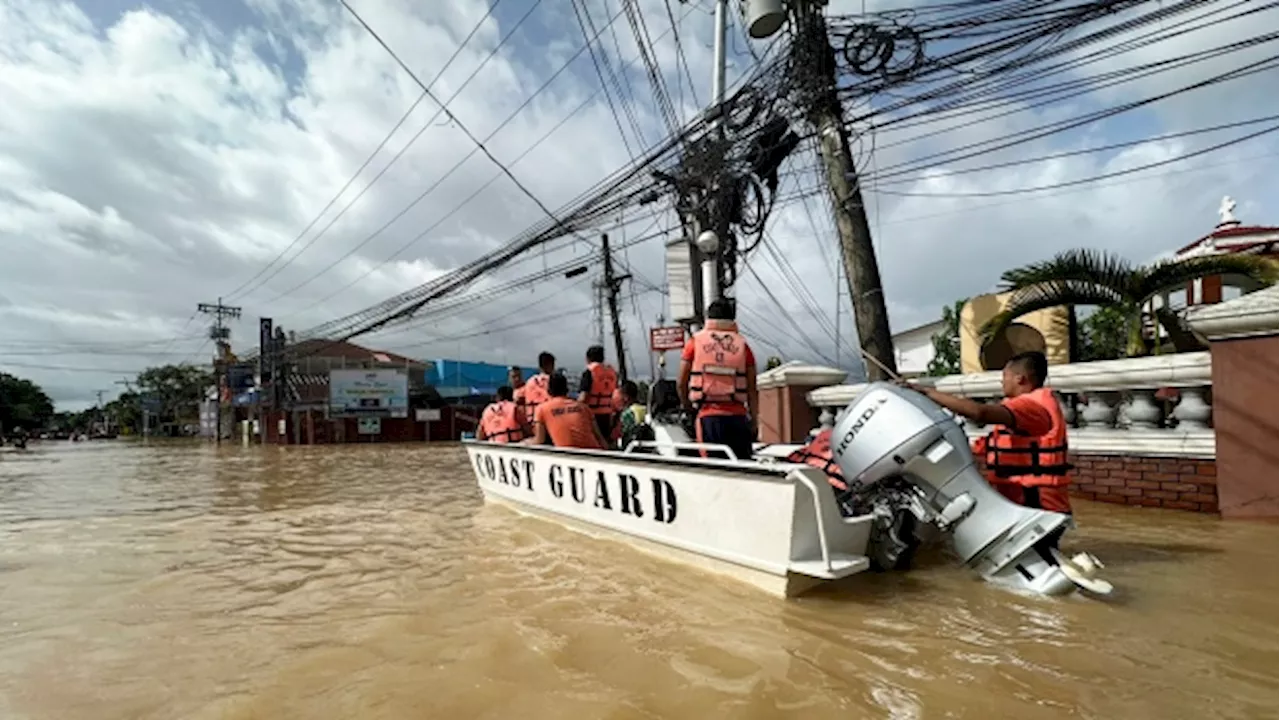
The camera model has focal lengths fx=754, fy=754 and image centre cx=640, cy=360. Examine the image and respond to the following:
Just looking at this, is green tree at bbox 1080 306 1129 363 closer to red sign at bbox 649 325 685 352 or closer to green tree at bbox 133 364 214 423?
red sign at bbox 649 325 685 352

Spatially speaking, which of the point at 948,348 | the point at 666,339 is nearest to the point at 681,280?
the point at 666,339

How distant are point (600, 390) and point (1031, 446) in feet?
13.4

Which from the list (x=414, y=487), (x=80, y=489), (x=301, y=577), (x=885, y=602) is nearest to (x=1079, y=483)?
(x=885, y=602)

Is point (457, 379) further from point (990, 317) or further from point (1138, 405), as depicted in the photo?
point (1138, 405)

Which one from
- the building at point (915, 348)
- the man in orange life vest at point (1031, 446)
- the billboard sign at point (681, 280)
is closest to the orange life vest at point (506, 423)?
the billboard sign at point (681, 280)

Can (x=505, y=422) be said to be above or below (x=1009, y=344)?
below

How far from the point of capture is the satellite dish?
6453 mm

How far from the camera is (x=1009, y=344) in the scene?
6.76 m

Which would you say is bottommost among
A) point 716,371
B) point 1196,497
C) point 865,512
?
point 1196,497

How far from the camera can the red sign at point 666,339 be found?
11.0m

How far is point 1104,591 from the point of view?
347 cm

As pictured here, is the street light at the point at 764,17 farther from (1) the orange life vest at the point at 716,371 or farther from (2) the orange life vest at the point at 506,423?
(1) the orange life vest at the point at 716,371

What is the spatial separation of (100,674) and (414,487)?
8.56 metres

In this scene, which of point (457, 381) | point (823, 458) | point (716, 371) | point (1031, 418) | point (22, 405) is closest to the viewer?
point (1031, 418)
